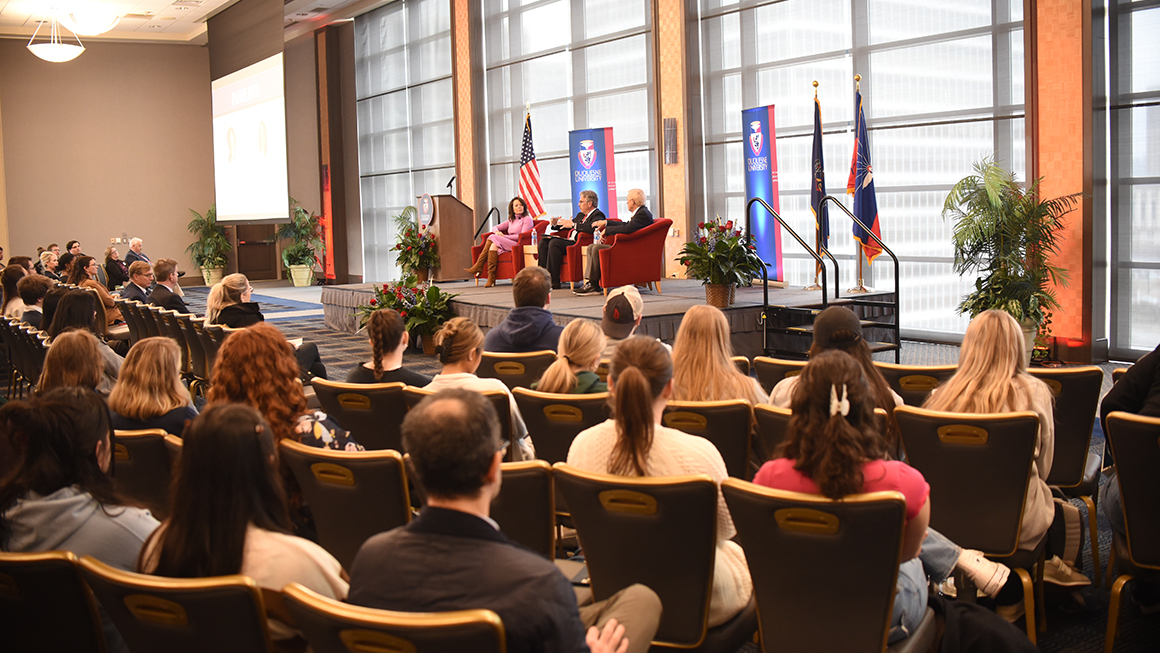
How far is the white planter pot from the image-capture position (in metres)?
21.2

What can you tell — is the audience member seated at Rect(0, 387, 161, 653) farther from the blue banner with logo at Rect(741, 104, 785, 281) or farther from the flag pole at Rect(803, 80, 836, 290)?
the blue banner with logo at Rect(741, 104, 785, 281)

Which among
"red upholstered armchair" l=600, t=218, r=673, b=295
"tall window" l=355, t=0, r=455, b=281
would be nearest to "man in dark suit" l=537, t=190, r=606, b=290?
"red upholstered armchair" l=600, t=218, r=673, b=295

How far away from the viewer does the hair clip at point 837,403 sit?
85.1 inches

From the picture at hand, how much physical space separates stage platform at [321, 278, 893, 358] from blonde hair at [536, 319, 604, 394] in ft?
11.8

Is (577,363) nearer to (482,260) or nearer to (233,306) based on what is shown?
(233,306)

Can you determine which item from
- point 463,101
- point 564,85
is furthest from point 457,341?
point 463,101

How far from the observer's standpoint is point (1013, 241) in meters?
8.11

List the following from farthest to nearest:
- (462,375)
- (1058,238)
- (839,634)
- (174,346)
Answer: (1058,238) → (462,375) → (174,346) → (839,634)

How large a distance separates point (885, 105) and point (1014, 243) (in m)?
2.77

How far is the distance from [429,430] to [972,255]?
7.82 m

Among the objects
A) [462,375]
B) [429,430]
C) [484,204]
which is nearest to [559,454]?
[462,375]

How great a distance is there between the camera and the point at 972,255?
8.46 meters

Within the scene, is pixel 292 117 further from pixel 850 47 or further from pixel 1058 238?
pixel 1058 238

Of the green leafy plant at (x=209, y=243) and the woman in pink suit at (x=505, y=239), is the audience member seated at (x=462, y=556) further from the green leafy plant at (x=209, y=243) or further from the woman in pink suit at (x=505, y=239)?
the green leafy plant at (x=209, y=243)
